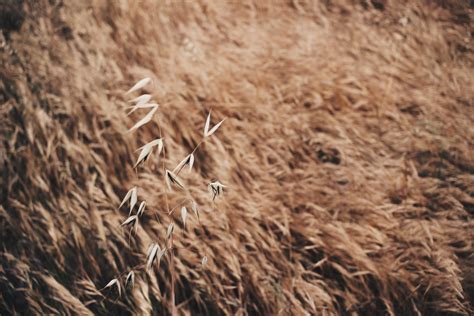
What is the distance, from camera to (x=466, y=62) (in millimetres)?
2174

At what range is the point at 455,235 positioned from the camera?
162 centimetres

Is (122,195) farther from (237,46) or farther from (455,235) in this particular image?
(455,235)

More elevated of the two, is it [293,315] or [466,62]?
[466,62]

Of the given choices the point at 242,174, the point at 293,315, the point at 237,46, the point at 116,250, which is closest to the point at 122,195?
the point at 116,250

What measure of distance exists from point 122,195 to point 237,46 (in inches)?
37.8

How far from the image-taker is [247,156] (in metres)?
1.87

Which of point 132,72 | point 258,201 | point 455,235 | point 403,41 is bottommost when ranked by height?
point 455,235


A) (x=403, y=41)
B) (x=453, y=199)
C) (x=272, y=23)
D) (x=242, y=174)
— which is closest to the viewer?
Result: (x=453, y=199)

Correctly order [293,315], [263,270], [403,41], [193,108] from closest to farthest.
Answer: [293,315]
[263,270]
[193,108]
[403,41]

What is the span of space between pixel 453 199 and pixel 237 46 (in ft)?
3.88

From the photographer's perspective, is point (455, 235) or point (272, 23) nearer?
point (455, 235)

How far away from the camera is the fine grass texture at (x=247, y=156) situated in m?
1.56

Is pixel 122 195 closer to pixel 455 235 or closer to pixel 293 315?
pixel 293 315

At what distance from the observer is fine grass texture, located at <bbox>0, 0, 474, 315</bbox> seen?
5.11 ft
